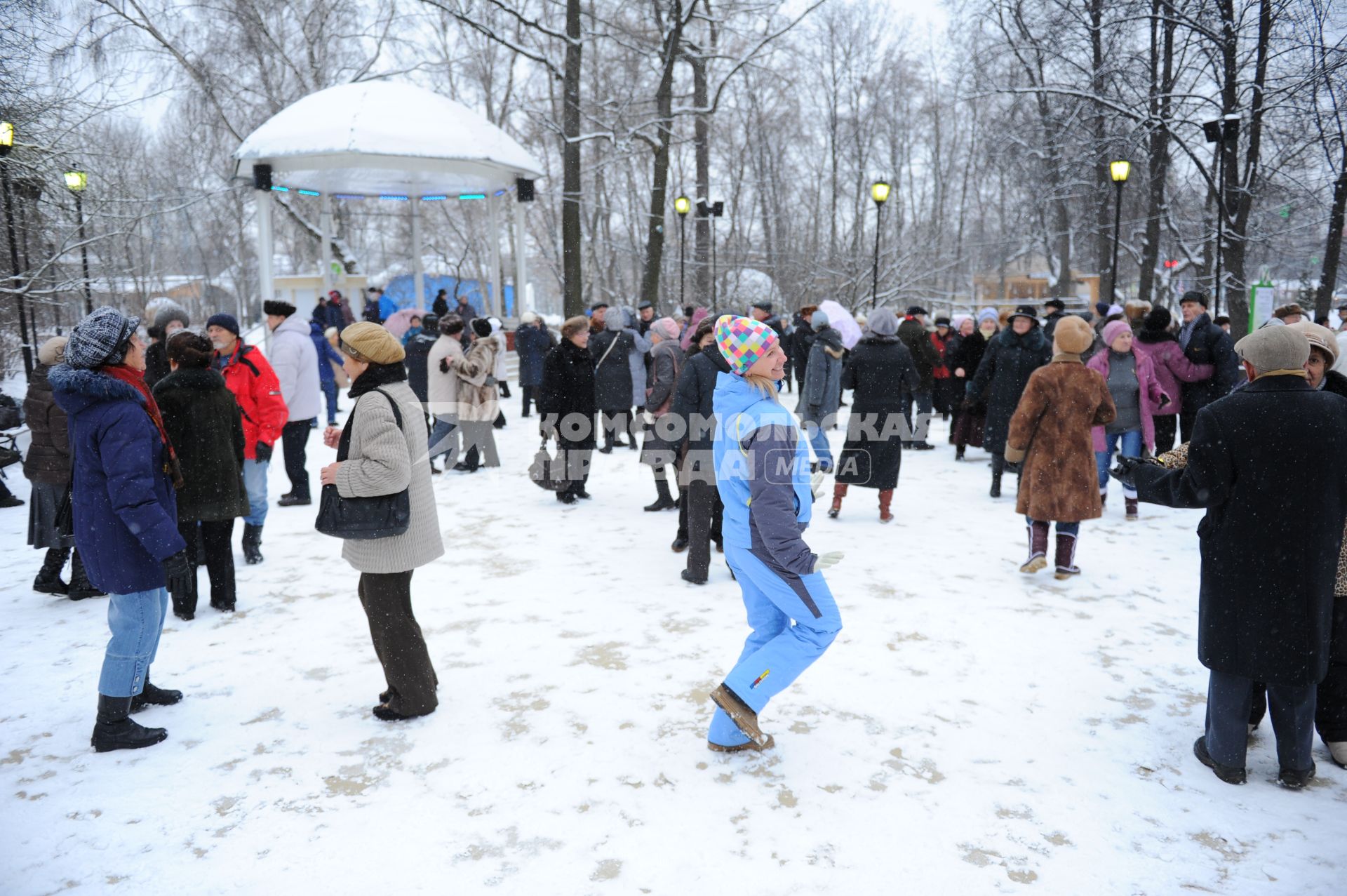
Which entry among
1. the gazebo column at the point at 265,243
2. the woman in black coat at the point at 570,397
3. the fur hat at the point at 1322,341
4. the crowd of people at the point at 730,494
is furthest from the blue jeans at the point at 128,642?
the gazebo column at the point at 265,243

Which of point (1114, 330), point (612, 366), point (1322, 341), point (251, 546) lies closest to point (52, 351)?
point (251, 546)

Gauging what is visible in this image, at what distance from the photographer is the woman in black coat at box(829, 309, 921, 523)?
7.86 metres

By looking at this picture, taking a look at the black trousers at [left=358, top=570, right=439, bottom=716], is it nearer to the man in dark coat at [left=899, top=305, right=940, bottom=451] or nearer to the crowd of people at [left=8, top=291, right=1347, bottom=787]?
the crowd of people at [left=8, top=291, right=1347, bottom=787]

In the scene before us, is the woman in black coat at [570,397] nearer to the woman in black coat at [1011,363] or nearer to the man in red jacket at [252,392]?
the man in red jacket at [252,392]

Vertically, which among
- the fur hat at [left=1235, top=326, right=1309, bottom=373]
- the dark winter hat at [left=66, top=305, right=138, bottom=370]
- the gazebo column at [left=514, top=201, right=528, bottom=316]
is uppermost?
the gazebo column at [left=514, top=201, right=528, bottom=316]

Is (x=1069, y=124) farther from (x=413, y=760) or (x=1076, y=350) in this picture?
(x=413, y=760)

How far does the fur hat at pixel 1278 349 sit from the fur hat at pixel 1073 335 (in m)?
2.69

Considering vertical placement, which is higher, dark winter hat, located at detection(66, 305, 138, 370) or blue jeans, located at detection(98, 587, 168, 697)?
dark winter hat, located at detection(66, 305, 138, 370)

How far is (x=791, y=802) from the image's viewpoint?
11.1ft

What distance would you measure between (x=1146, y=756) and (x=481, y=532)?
17.7 ft

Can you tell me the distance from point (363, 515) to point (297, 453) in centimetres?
533

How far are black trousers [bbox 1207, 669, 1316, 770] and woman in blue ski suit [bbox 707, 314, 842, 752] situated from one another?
1530 millimetres

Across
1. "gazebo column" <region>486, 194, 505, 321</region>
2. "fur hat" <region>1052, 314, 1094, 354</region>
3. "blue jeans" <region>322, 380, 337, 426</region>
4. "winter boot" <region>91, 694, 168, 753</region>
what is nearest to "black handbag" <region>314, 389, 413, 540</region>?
"winter boot" <region>91, 694, 168, 753</region>

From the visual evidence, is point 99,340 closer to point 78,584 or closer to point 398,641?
point 398,641
